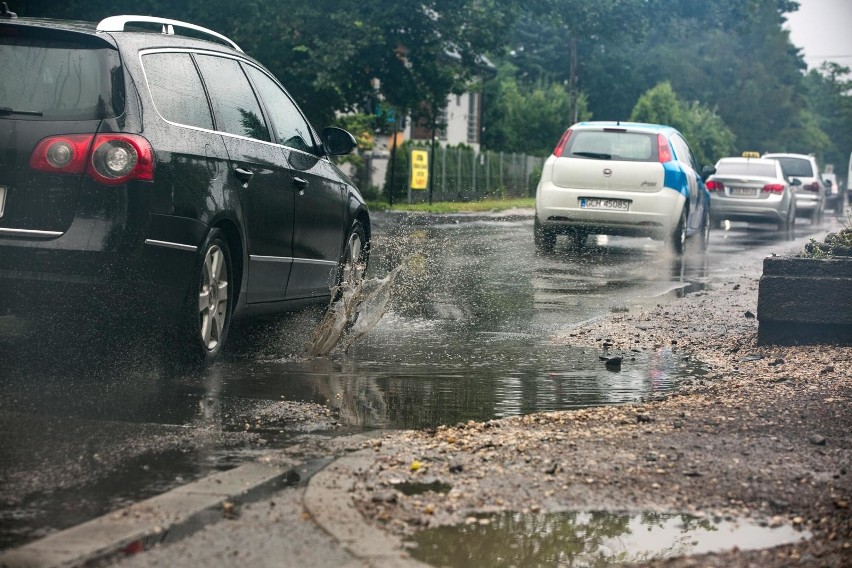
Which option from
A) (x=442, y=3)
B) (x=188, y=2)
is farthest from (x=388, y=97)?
(x=188, y=2)

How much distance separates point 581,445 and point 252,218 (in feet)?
9.44

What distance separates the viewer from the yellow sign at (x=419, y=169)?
32.8 meters

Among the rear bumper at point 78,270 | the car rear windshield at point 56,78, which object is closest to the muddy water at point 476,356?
the rear bumper at point 78,270

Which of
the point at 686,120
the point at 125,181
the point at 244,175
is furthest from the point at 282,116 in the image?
the point at 686,120

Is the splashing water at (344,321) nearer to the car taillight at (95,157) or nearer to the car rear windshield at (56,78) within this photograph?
the car taillight at (95,157)

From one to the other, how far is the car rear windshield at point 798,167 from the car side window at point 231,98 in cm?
2864

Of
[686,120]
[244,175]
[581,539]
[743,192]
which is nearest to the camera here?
[581,539]

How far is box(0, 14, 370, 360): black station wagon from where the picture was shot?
6.22 metres

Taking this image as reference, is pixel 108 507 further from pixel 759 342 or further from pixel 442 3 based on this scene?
pixel 442 3

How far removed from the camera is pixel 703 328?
9844 mm

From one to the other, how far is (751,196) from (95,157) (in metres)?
22.2

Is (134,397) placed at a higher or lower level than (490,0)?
lower

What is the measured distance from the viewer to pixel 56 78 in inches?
254

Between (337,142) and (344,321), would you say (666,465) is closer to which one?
(344,321)
